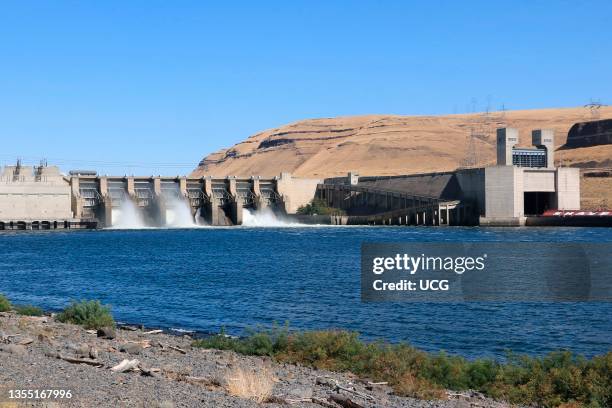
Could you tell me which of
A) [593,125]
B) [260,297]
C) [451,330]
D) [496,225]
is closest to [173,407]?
[451,330]

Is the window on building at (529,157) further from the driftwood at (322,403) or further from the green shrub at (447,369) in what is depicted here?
the driftwood at (322,403)

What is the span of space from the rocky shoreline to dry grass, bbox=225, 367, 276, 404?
3.1 inches

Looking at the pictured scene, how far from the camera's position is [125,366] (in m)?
14.3

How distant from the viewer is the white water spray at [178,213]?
101 meters

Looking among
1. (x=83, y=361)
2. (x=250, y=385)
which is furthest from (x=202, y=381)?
(x=83, y=361)

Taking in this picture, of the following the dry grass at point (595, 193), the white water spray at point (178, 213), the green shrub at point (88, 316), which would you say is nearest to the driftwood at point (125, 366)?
the green shrub at point (88, 316)

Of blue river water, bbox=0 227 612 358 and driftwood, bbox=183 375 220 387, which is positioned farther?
blue river water, bbox=0 227 612 358

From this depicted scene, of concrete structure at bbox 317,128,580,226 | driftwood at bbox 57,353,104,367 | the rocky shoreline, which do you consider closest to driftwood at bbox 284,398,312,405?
the rocky shoreline

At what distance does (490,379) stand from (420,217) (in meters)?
84.7

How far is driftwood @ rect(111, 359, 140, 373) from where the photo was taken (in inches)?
555

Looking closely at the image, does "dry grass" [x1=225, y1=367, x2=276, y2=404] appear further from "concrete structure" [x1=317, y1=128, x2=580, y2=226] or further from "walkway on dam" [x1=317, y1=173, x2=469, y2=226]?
"walkway on dam" [x1=317, y1=173, x2=469, y2=226]

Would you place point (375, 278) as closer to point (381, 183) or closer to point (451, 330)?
point (451, 330)

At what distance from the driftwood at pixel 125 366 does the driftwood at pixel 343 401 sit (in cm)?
363

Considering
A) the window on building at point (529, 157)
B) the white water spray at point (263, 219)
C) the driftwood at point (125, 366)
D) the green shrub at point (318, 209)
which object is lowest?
the driftwood at point (125, 366)
